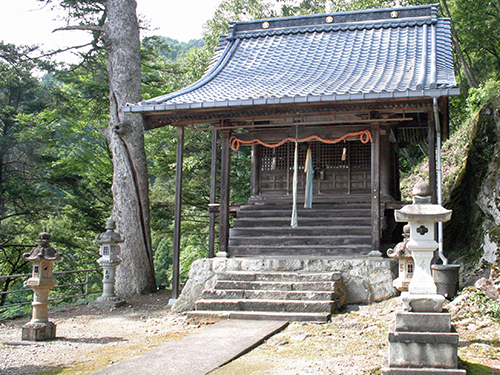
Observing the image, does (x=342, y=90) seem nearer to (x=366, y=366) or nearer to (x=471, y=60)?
(x=366, y=366)

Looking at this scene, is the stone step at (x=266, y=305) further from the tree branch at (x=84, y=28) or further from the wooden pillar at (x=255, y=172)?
the tree branch at (x=84, y=28)

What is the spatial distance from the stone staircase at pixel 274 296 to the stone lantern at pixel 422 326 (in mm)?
3060

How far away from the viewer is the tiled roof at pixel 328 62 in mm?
9570

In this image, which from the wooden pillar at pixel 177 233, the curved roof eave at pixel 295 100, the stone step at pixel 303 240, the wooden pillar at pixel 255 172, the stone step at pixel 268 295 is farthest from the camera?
the wooden pillar at pixel 255 172

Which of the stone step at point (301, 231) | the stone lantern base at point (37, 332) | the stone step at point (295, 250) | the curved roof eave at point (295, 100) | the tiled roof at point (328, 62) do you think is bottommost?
the stone lantern base at point (37, 332)

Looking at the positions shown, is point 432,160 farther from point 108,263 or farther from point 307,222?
point 108,263

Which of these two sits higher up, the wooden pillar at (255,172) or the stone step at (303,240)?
the wooden pillar at (255,172)

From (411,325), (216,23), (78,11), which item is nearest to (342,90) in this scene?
(411,325)

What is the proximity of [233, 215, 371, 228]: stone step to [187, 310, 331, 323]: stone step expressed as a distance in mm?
3476

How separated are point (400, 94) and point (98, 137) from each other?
14254 mm

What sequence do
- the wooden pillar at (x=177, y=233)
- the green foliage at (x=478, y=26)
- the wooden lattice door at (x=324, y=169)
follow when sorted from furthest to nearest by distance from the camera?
the green foliage at (x=478, y=26), the wooden lattice door at (x=324, y=169), the wooden pillar at (x=177, y=233)

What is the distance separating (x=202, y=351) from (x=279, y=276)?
3.37 metres

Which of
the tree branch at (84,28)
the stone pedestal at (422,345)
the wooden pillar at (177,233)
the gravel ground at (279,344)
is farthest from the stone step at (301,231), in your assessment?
the tree branch at (84,28)

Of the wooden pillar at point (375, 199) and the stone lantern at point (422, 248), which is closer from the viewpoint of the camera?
the stone lantern at point (422, 248)
